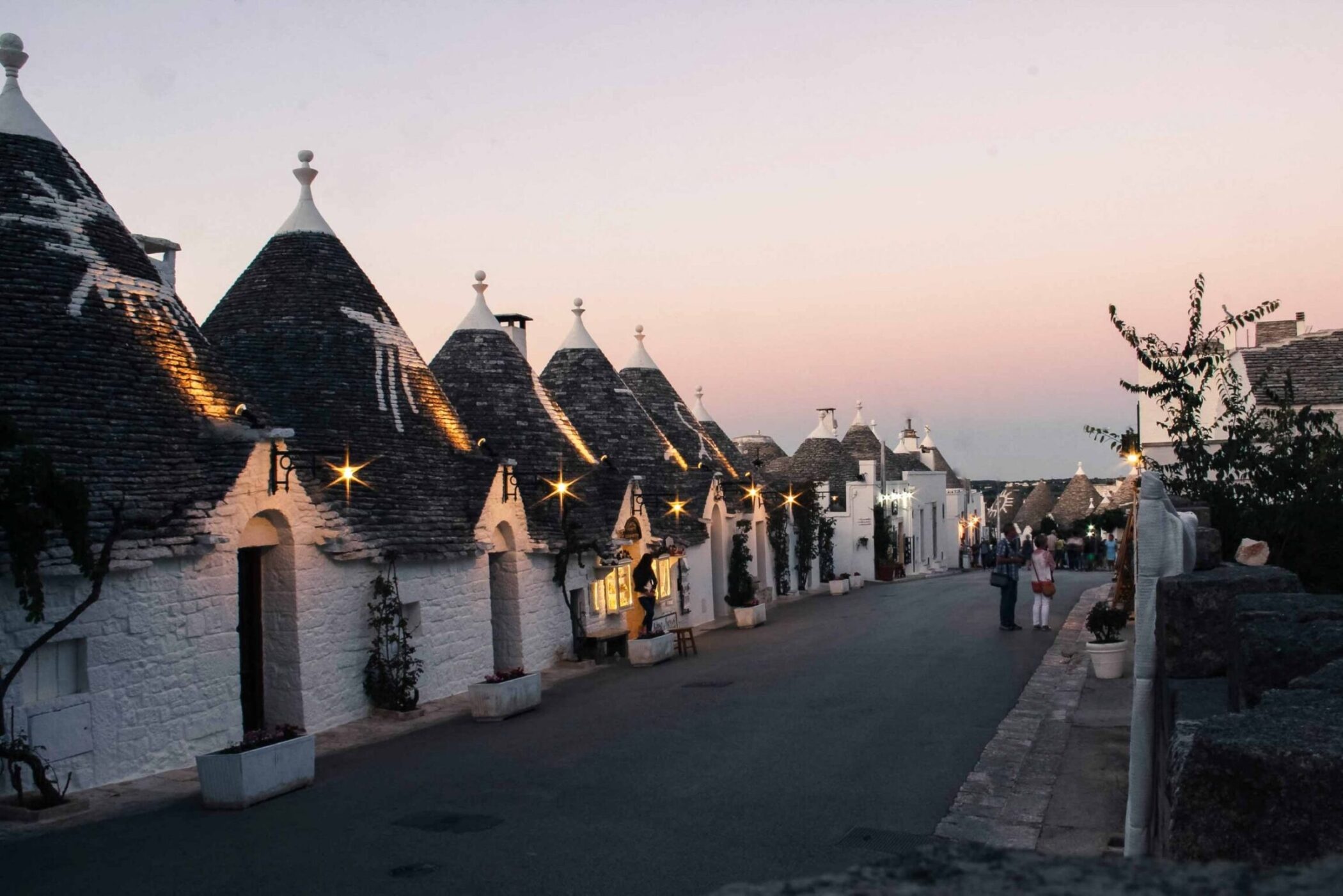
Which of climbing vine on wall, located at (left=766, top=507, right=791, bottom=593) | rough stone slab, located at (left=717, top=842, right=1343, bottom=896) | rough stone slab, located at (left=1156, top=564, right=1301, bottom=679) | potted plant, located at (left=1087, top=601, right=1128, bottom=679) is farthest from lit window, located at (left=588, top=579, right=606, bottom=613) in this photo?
rough stone slab, located at (left=717, top=842, right=1343, bottom=896)

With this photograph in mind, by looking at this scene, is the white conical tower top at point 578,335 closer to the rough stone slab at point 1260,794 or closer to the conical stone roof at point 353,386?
the conical stone roof at point 353,386

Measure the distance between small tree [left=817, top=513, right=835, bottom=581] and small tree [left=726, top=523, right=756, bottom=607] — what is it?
6.93 m

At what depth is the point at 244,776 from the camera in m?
9.91

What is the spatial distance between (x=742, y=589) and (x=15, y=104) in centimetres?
1888

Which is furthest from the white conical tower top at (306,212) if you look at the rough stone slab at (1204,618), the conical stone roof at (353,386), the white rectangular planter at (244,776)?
the rough stone slab at (1204,618)

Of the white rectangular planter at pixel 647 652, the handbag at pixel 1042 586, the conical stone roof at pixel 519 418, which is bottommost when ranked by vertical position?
the white rectangular planter at pixel 647 652

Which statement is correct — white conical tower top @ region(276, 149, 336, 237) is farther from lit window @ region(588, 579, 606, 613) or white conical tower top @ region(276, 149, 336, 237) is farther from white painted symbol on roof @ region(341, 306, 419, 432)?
lit window @ region(588, 579, 606, 613)

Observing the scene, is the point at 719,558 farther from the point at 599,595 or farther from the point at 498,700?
the point at 498,700

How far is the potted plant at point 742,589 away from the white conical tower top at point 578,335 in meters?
6.11

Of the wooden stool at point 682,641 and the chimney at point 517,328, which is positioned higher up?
the chimney at point 517,328

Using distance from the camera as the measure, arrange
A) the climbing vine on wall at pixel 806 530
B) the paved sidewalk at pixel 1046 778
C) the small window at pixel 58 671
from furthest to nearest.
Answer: the climbing vine on wall at pixel 806 530 < the small window at pixel 58 671 < the paved sidewalk at pixel 1046 778

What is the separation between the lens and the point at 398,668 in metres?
15.0

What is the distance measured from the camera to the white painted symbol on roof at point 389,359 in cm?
1764

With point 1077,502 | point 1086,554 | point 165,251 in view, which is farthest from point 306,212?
point 1077,502
